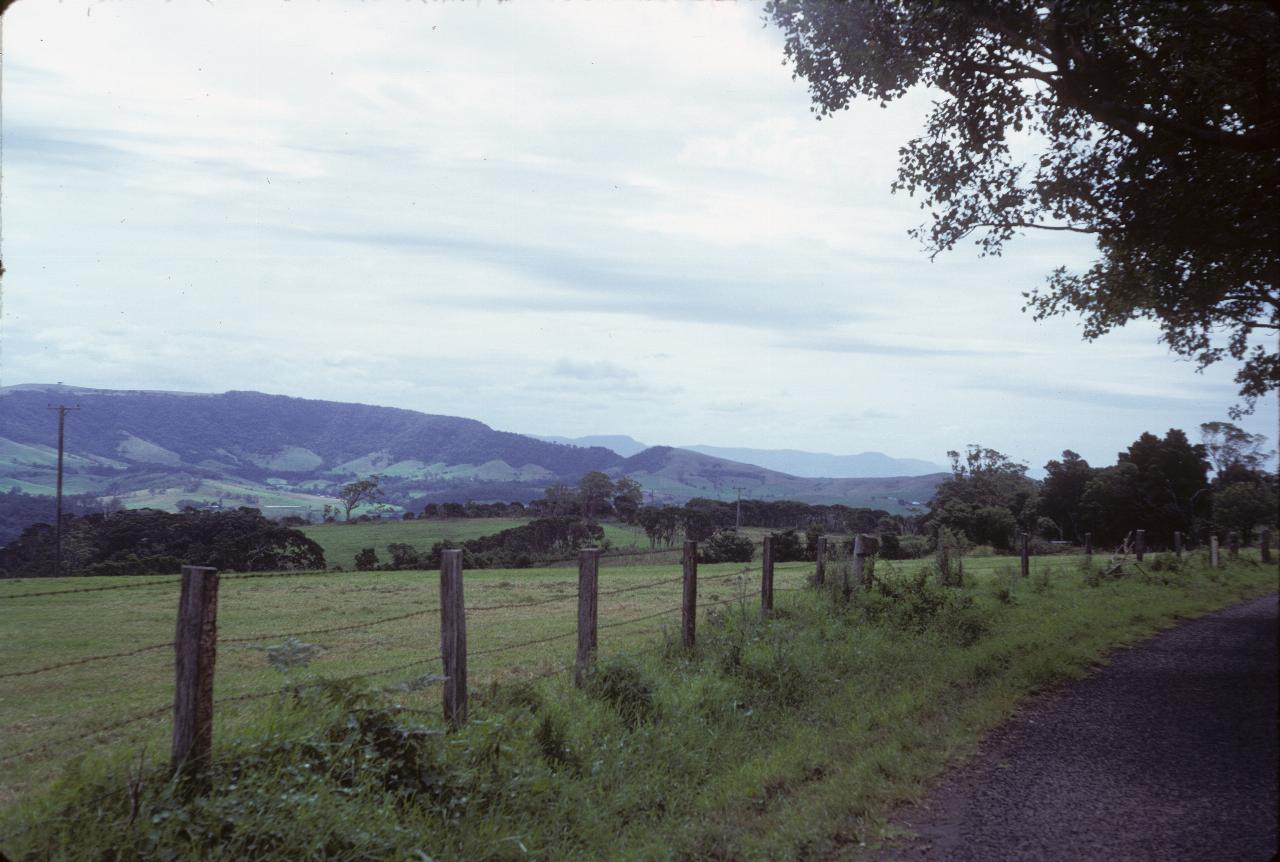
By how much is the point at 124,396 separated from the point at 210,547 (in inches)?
474

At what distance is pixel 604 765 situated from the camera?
6102 mm

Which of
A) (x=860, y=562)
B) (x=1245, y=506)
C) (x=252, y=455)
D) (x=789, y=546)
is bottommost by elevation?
(x=789, y=546)

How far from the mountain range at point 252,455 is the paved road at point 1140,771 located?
565 centimetres

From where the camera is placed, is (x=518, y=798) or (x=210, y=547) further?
(x=210, y=547)

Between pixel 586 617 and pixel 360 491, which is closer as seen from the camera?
pixel 586 617

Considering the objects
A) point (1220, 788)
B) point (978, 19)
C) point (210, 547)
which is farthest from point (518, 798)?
point (978, 19)

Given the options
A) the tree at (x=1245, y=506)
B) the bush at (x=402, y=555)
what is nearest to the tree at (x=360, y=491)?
the bush at (x=402, y=555)

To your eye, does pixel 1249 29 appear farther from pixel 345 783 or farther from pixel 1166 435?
A: pixel 345 783

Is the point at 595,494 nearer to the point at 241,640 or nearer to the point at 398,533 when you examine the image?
the point at 398,533

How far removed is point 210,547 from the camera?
665 cm

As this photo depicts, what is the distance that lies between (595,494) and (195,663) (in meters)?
23.5

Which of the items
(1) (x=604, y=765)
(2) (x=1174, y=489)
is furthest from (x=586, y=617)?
(2) (x=1174, y=489)

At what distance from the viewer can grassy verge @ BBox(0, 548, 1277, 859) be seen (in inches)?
153

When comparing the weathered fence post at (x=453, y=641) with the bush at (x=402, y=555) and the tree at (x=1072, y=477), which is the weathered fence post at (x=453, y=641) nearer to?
the tree at (x=1072, y=477)
